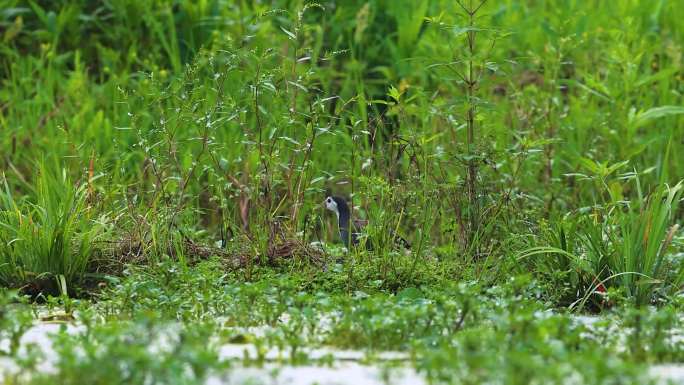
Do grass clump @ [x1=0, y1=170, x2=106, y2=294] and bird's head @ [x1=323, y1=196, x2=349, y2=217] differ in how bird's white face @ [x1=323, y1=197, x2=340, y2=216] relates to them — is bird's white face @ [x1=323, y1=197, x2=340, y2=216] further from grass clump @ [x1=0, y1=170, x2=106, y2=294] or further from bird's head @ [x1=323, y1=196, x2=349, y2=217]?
grass clump @ [x1=0, y1=170, x2=106, y2=294]

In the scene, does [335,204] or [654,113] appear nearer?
[335,204]

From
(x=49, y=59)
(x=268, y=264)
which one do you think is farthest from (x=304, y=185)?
(x=49, y=59)

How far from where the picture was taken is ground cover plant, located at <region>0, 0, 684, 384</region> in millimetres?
3996

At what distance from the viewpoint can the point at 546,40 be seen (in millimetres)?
9117

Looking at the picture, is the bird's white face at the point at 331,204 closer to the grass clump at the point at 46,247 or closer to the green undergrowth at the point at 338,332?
the green undergrowth at the point at 338,332

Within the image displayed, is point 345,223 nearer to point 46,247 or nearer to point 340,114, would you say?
point 340,114

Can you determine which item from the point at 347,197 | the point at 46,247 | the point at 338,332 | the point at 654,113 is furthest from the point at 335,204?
the point at 338,332

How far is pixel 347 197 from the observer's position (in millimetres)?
8125

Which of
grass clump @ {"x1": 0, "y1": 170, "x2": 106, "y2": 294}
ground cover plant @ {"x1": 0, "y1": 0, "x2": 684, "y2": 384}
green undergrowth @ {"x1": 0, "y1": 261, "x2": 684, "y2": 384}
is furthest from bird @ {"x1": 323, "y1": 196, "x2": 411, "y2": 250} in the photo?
grass clump @ {"x1": 0, "y1": 170, "x2": 106, "y2": 294}

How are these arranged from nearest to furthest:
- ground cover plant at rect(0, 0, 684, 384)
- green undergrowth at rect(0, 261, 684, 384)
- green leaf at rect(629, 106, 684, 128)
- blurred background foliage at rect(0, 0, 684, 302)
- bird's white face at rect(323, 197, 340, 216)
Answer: green undergrowth at rect(0, 261, 684, 384) < ground cover plant at rect(0, 0, 684, 384) < blurred background foliage at rect(0, 0, 684, 302) < bird's white face at rect(323, 197, 340, 216) < green leaf at rect(629, 106, 684, 128)

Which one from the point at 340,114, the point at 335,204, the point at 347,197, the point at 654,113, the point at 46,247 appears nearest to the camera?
the point at 46,247

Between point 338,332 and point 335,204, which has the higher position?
point 338,332

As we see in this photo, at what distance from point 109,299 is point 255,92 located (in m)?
→ 1.39

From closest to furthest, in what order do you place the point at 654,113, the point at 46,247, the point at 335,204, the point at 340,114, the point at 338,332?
the point at 338,332
the point at 46,247
the point at 340,114
the point at 335,204
the point at 654,113
